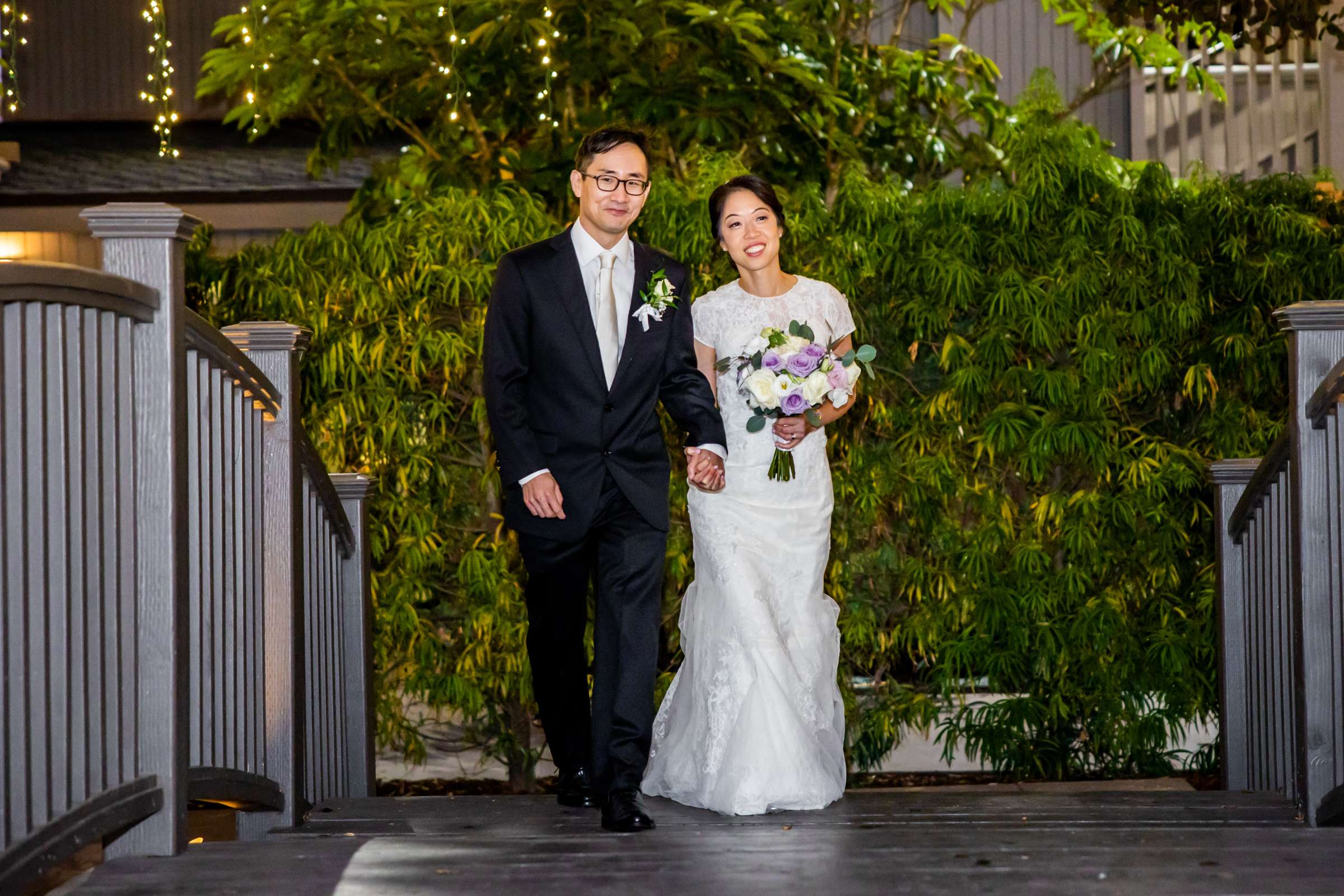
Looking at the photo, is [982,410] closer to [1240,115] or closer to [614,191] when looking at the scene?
[614,191]

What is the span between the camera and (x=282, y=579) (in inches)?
135

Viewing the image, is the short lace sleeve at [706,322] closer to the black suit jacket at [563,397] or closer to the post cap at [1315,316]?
the black suit jacket at [563,397]

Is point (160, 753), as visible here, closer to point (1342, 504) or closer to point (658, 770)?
point (658, 770)

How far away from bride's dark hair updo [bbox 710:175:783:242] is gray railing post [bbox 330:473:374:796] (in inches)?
54.4

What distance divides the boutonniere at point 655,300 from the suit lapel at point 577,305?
4.9 inches

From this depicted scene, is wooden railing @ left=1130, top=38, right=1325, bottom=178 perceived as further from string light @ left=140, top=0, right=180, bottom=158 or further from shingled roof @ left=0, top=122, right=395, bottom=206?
string light @ left=140, top=0, right=180, bottom=158

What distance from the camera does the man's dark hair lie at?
332 centimetres

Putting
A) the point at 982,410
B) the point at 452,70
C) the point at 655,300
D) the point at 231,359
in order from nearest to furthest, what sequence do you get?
the point at 231,359, the point at 655,300, the point at 982,410, the point at 452,70

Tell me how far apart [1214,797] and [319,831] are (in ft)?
7.70

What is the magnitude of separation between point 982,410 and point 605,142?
2232mm

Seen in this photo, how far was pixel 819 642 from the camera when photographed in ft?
12.6

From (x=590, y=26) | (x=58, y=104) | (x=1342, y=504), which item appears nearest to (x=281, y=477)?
(x=1342, y=504)

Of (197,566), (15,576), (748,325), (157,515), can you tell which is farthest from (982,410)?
(15,576)

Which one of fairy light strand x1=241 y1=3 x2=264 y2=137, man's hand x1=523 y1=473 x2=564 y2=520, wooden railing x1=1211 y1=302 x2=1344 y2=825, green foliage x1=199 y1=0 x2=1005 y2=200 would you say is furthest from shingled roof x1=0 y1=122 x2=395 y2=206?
wooden railing x1=1211 y1=302 x2=1344 y2=825
